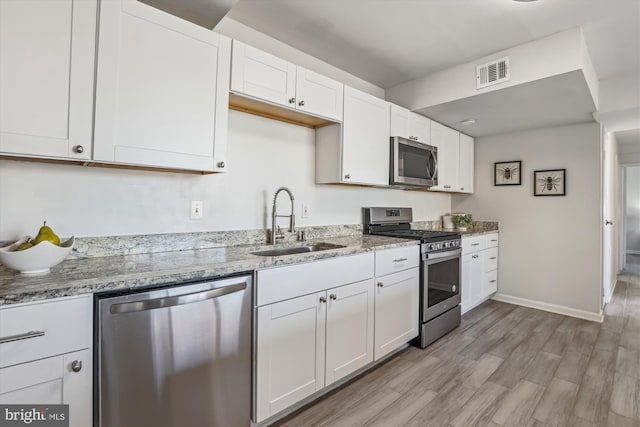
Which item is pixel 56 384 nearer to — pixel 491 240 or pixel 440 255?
pixel 440 255

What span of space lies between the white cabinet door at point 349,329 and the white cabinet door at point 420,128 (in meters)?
1.69

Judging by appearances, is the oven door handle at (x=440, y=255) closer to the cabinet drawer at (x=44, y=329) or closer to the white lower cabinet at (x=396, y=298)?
the white lower cabinet at (x=396, y=298)

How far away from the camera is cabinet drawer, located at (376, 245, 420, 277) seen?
221 centimetres

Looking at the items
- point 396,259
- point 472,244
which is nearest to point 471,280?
point 472,244

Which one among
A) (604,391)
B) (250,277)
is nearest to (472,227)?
(604,391)

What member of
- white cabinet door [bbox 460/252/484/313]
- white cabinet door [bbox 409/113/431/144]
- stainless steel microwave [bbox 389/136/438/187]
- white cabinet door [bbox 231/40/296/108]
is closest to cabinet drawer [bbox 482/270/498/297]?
white cabinet door [bbox 460/252/484/313]

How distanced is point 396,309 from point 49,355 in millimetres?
1991

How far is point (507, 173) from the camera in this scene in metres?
3.89

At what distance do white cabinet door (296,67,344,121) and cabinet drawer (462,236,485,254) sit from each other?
191cm

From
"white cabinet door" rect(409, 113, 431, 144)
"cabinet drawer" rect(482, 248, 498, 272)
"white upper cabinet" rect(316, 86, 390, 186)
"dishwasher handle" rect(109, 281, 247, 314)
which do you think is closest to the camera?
"dishwasher handle" rect(109, 281, 247, 314)

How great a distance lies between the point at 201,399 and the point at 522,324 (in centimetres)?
315

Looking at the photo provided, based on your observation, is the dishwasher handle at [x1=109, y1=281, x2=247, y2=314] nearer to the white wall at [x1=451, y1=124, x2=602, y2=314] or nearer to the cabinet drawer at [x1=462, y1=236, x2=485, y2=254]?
the cabinet drawer at [x1=462, y1=236, x2=485, y2=254]

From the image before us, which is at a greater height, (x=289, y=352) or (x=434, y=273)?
(x=434, y=273)

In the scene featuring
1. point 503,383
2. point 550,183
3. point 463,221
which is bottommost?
point 503,383
